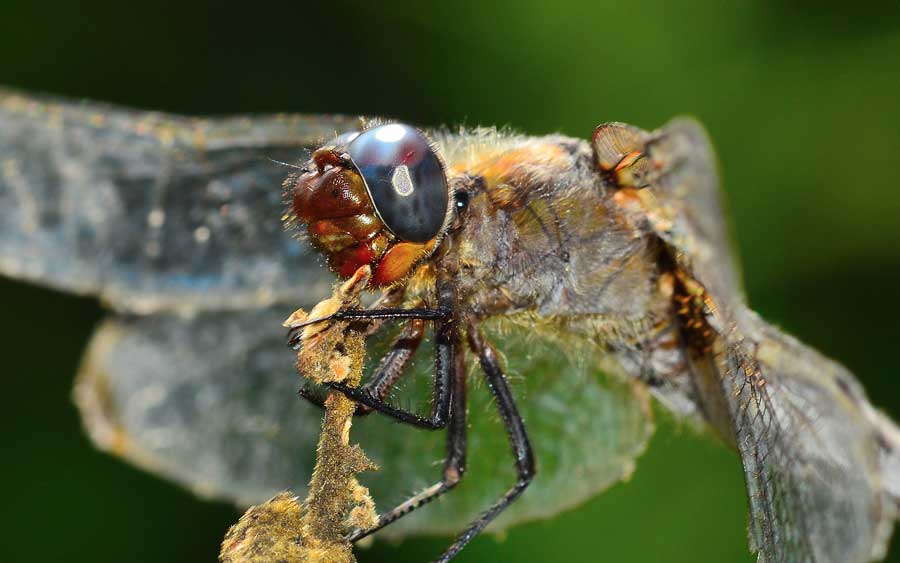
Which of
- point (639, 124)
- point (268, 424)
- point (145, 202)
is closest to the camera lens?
point (145, 202)

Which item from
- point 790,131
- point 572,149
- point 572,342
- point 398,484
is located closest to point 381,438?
point 398,484

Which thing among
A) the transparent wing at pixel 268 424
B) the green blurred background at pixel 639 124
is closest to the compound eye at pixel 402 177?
the transparent wing at pixel 268 424

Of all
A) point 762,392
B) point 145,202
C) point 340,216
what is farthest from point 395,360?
Result: point 145,202

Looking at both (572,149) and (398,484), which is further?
(398,484)

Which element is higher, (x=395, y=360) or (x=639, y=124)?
(x=639, y=124)

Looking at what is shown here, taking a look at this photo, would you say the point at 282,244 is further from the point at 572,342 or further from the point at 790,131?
the point at 790,131

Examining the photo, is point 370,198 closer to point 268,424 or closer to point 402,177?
point 402,177
